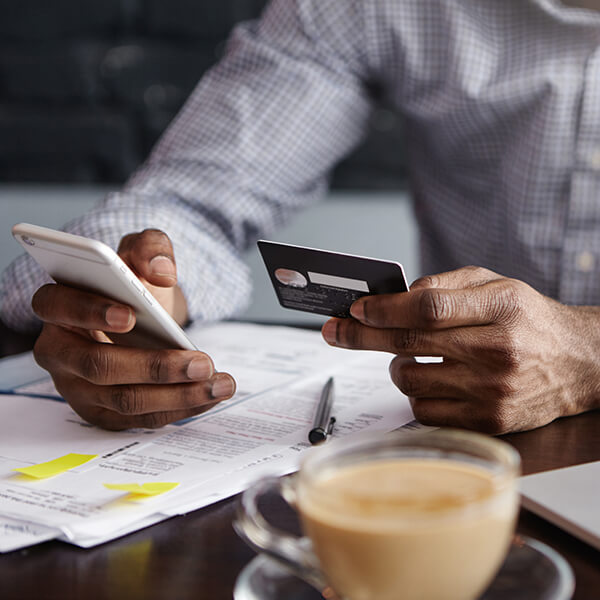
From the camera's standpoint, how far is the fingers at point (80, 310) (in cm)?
66

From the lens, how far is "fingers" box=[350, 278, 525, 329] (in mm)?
598

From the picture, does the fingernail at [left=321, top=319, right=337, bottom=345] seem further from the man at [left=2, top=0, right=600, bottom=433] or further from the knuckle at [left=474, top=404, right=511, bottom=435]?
the man at [left=2, top=0, right=600, bottom=433]

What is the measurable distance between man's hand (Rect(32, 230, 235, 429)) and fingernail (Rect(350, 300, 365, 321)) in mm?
121

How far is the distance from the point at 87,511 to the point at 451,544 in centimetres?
28

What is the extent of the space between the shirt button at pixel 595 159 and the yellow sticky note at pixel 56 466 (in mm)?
843

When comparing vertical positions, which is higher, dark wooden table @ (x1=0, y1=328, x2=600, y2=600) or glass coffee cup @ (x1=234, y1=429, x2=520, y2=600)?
glass coffee cup @ (x1=234, y1=429, x2=520, y2=600)

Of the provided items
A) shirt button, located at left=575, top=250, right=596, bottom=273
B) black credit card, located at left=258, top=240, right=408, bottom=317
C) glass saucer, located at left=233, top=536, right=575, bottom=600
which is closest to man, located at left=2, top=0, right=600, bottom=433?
shirt button, located at left=575, top=250, right=596, bottom=273

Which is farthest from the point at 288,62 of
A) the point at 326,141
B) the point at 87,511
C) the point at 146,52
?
the point at 87,511

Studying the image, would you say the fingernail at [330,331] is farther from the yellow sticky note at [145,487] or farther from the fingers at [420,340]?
the yellow sticky note at [145,487]

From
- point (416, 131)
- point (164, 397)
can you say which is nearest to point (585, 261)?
point (416, 131)

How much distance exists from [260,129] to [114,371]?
0.67 meters

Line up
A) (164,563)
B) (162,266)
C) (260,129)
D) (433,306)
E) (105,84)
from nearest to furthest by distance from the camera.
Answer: (164,563), (433,306), (162,266), (260,129), (105,84)

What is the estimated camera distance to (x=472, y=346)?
25.0 inches

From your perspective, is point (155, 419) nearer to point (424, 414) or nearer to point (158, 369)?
point (158, 369)
